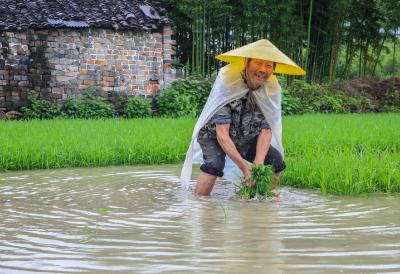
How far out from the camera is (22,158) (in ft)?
20.4

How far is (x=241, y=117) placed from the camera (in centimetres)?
448

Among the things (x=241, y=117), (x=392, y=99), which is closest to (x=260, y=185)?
(x=241, y=117)

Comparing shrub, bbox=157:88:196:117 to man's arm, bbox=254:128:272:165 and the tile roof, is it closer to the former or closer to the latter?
the tile roof

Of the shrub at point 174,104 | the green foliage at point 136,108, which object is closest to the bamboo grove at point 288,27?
the shrub at point 174,104

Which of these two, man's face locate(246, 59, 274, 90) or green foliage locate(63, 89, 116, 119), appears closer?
man's face locate(246, 59, 274, 90)

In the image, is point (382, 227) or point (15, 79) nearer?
point (382, 227)

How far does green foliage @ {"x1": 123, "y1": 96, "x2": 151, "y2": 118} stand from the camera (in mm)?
13359

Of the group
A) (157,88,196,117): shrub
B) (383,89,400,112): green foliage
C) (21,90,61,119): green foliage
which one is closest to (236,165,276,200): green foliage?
(21,90,61,119): green foliage

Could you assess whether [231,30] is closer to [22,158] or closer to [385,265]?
[22,158]

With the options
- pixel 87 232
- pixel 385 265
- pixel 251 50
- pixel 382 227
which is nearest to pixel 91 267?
pixel 87 232

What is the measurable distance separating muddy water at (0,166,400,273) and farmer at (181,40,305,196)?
0.23 metres

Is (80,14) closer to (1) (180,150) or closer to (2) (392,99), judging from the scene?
(1) (180,150)

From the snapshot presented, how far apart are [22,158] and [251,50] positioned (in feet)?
9.82

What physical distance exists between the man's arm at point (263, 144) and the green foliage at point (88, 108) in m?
8.62
